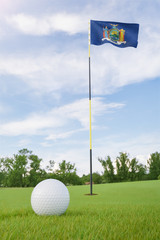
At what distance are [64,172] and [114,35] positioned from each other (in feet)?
67.6

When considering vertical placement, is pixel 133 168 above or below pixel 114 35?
below

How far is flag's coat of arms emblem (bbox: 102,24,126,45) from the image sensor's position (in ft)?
39.7

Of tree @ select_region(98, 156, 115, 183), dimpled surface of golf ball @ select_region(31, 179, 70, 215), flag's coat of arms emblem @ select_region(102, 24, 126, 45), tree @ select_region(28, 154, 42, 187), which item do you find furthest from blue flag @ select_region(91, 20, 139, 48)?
tree @ select_region(28, 154, 42, 187)

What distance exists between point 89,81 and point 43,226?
860 centimetres

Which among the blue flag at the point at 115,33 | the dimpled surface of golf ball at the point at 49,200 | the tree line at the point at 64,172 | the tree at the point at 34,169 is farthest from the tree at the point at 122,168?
the dimpled surface of golf ball at the point at 49,200

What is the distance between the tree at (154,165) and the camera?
2878 centimetres

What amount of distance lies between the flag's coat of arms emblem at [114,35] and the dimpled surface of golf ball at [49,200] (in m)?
9.03

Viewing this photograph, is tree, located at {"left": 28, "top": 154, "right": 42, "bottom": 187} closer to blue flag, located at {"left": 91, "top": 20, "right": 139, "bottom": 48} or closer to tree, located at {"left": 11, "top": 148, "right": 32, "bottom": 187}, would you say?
tree, located at {"left": 11, "top": 148, "right": 32, "bottom": 187}

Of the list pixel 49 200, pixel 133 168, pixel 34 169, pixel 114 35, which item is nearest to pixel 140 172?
pixel 133 168

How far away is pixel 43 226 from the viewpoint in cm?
372

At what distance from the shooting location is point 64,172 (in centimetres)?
2947

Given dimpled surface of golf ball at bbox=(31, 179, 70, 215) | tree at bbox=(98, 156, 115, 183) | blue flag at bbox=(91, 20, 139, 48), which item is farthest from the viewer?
tree at bbox=(98, 156, 115, 183)

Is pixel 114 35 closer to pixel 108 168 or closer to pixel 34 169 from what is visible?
pixel 108 168

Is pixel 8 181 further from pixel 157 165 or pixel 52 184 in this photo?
pixel 52 184
